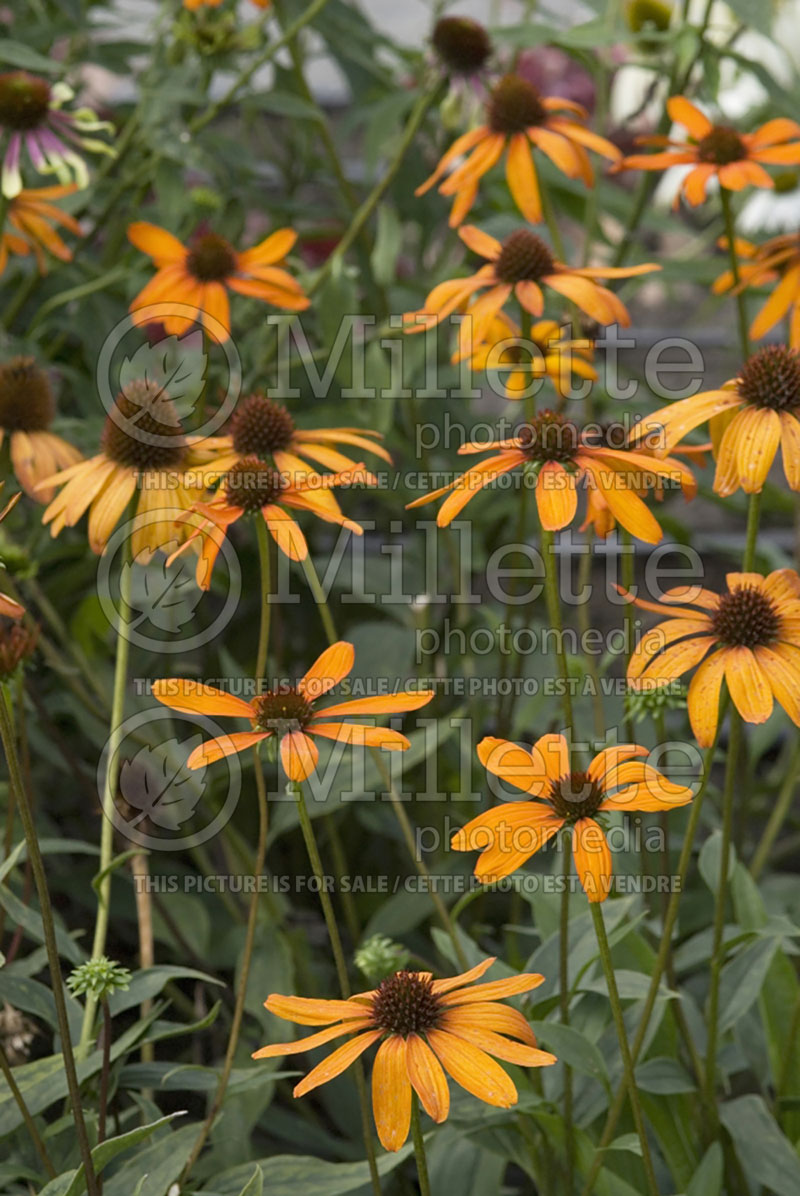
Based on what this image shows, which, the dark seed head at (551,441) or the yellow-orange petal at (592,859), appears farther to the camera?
Answer: the dark seed head at (551,441)

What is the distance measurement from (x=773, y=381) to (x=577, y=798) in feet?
0.72

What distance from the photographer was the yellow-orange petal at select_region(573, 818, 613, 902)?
1.51 ft

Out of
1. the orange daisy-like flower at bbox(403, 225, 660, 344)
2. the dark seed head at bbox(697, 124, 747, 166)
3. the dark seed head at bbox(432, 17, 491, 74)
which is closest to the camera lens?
the orange daisy-like flower at bbox(403, 225, 660, 344)

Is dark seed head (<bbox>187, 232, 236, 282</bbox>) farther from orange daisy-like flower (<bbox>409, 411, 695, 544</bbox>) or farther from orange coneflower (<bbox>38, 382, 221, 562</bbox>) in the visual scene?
orange daisy-like flower (<bbox>409, 411, 695, 544</bbox>)

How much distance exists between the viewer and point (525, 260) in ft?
2.54

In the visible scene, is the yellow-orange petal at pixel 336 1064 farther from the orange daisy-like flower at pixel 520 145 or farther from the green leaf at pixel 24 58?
the green leaf at pixel 24 58

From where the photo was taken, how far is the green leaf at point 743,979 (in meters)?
0.68

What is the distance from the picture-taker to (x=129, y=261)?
1.12 metres

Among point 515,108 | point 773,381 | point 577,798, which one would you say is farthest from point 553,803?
point 515,108

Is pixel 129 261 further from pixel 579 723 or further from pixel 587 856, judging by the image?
pixel 587 856

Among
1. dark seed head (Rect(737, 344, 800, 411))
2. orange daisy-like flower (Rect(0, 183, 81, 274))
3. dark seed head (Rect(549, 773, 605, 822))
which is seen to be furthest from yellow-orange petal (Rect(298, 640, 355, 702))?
orange daisy-like flower (Rect(0, 183, 81, 274))

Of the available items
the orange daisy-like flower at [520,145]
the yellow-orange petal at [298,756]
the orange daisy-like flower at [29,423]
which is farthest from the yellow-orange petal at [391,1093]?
the orange daisy-like flower at [520,145]

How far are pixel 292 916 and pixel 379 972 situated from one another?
0.43m

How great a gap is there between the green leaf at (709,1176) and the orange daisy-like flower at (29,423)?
0.54m
